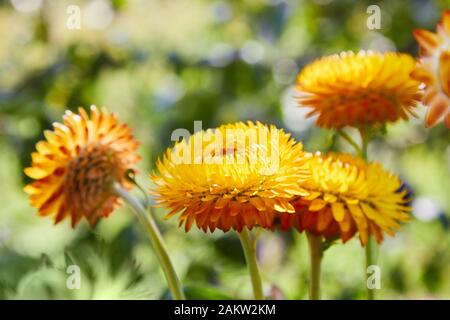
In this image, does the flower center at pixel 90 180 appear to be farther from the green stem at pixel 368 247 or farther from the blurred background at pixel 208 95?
the blurred background at pixel 208 95

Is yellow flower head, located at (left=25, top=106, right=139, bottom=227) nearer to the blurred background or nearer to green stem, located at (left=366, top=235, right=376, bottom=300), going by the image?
green stem, located at (left=366, top=235, right=376, bottom=300)

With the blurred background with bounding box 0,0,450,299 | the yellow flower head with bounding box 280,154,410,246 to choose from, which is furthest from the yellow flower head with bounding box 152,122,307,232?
the blurred background with bounding box 0,0,450,299

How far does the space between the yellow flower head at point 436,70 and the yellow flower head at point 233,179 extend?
5 centimetres

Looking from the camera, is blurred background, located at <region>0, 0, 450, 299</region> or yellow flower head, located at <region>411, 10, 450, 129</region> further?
blurred background, located at <region>0, 0, 450, 299</region>

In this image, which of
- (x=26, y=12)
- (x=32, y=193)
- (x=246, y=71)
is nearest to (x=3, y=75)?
(x=26, y=12)

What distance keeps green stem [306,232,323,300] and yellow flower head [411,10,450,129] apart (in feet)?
0.22

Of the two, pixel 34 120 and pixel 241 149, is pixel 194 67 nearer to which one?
pixel 34 120

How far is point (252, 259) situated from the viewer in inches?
10.9

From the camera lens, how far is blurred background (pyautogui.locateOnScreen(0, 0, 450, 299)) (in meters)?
0.65

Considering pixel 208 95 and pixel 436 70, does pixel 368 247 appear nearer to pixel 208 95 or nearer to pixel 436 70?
pixel 436 70

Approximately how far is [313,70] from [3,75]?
0.73 metres

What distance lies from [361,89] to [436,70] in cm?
4

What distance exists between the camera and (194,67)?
0.77 meters

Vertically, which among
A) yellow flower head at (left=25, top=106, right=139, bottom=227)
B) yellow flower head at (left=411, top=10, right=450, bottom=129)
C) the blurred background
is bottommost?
yellow flower head at (left=25, top=106, right=139, bottom=227)
